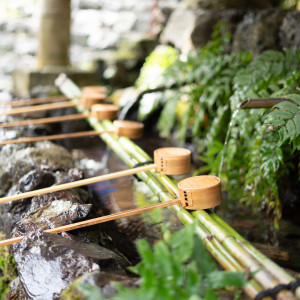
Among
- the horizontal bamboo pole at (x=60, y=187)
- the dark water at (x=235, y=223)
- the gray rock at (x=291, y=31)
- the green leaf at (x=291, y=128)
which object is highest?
the gray rock at (x=291, y=31)

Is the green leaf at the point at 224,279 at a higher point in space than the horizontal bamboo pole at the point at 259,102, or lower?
lower

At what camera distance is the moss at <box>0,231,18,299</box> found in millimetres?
2816

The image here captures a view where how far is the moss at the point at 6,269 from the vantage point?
2.82 metres

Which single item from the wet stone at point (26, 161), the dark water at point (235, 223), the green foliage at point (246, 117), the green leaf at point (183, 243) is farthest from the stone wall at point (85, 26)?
the green leaf at point (183, 243)

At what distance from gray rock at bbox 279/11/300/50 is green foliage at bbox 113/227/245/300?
3.64 metres

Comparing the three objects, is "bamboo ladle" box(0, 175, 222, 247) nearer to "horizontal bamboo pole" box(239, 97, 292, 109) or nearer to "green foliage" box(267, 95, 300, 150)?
"horizontal bamboo pole" box(239, 97, 292, 109)

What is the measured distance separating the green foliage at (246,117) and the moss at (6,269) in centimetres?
171

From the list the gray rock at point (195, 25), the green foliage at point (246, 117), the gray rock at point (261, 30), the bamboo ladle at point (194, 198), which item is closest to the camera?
the bamboo ladle at point (194, 198)

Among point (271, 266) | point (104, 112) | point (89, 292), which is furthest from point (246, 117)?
point (89, 292)

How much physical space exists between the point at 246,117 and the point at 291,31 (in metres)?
1.48

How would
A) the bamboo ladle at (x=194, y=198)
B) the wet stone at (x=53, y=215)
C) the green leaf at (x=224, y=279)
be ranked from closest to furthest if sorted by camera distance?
the green leaf at (x=224, y=279) < the bamboo ladle at (x=194, y=198) < the wet stone at (x=53, y=215)

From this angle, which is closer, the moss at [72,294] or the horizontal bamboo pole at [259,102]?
the moss at [72,294]

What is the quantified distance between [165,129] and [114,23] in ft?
29.5

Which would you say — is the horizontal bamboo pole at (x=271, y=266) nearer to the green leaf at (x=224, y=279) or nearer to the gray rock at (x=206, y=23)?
the green leaf at (x=224, y=279)
